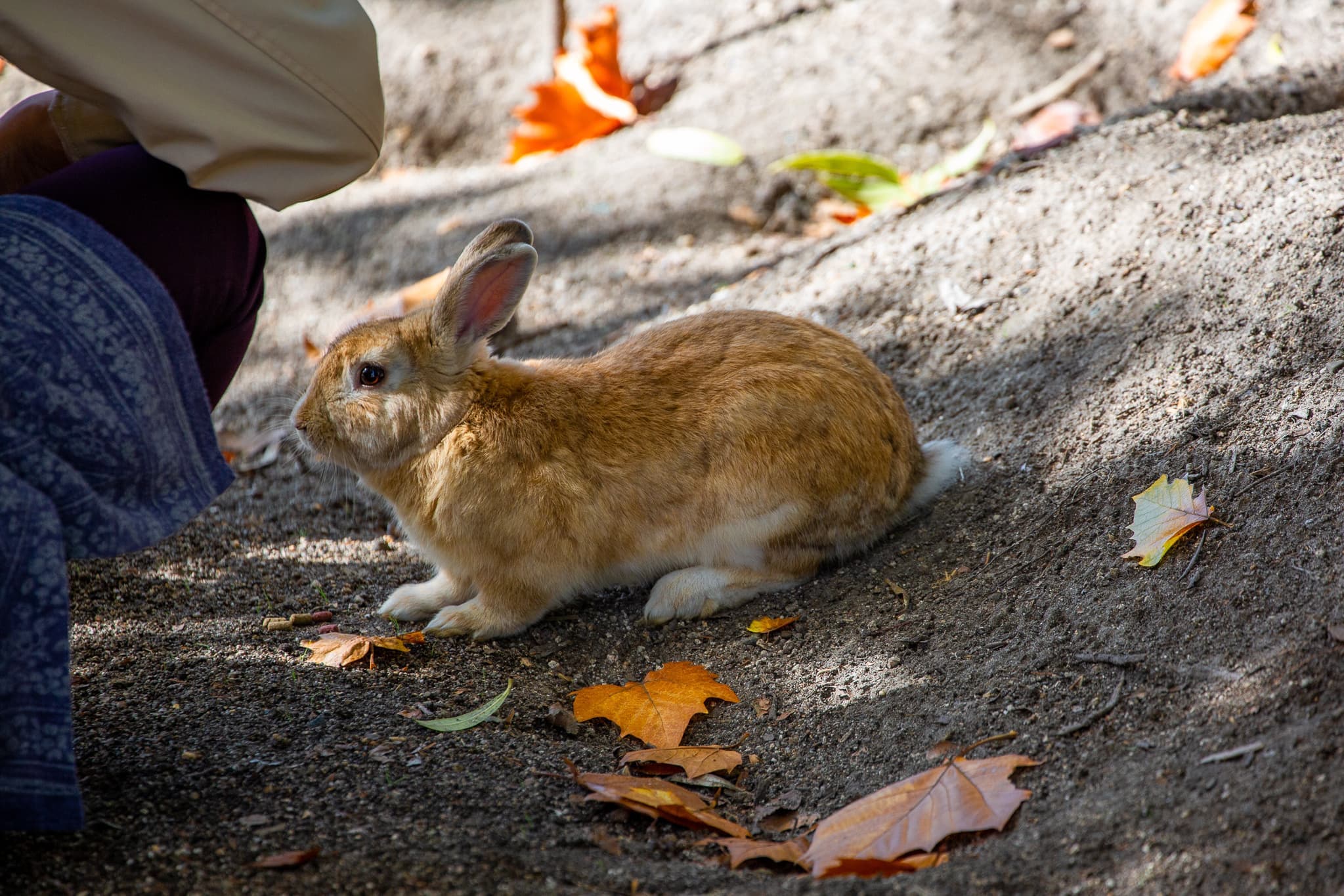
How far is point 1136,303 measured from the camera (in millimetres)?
3867

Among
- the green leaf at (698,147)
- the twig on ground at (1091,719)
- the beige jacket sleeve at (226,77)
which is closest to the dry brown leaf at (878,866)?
the twig on ground at (1091,719)

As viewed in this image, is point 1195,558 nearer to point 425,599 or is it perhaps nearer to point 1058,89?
point 425,599

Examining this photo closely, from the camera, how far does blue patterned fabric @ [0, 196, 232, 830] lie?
205 cm

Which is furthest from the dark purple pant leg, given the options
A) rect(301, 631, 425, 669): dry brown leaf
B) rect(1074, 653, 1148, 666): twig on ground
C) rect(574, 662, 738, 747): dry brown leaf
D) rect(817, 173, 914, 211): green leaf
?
rect(817, 173, 914, 211): green leaf

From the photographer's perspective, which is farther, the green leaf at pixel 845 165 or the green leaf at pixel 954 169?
the green leaf at pixel 954 169

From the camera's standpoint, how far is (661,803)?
253 centimetres

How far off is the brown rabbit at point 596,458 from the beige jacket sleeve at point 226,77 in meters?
0.86

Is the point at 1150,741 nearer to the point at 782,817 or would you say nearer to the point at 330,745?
the point at 782,817

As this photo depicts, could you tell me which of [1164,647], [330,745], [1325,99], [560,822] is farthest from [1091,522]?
[1325,99]

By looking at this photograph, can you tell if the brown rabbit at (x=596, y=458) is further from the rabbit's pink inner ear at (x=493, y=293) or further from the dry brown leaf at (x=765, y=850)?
the dry brown leaf at (x=765, y=850)

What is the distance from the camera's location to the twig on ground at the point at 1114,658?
8.68 feet

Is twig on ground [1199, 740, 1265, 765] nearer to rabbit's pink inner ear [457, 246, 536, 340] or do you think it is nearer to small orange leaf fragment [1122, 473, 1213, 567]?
small orange leaf fragment [1122, 473, 1213, 567]

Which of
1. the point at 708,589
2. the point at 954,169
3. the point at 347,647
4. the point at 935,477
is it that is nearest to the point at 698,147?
the point at 954,169

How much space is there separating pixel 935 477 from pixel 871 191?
8.86 feet
